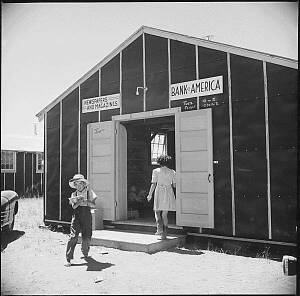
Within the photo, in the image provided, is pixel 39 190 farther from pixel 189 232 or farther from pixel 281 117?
pixel 281 117

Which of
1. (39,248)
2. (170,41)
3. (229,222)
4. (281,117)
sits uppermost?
(170,41)

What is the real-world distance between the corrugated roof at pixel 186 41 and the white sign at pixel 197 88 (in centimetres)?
66

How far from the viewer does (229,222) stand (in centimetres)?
725

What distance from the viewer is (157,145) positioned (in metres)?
12.5

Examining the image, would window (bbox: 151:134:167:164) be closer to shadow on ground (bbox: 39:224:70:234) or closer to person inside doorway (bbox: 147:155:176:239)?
shadow on ground (bbox: 39:224:70:234)

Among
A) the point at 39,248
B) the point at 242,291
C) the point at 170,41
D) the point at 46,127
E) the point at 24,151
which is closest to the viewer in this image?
the point at 242,291

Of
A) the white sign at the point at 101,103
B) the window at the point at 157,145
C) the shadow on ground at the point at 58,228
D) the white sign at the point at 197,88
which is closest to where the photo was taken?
the white sign at the point at 197,88

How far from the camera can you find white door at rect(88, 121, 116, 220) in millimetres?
9125

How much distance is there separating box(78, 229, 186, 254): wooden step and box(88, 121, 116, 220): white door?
1.02 metres

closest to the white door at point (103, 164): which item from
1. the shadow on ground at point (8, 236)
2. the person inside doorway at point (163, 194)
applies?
the person inside doorway at point (163, 194)

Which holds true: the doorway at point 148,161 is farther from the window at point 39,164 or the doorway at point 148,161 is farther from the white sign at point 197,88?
the window at point 39,164

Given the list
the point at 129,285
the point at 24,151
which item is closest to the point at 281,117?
the point at 129,285

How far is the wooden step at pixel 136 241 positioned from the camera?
709 centimetres

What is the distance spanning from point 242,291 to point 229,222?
2.45 m
